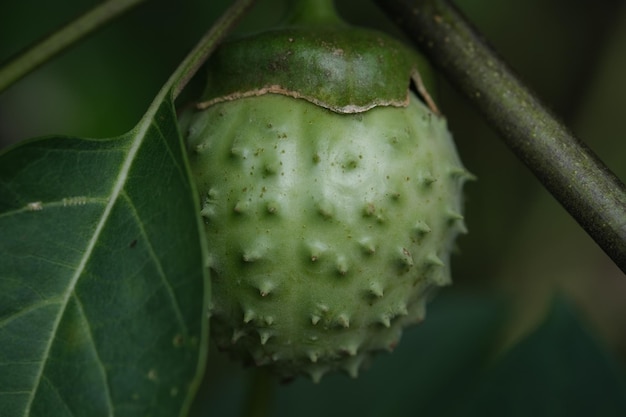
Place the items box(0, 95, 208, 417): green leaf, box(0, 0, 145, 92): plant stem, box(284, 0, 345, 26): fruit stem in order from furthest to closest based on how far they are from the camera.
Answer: box(284, 0, 345, 26): fruit stem, box(0, 0, 145, 92): plant stem, box(0, 95, 208, 417): green leaf

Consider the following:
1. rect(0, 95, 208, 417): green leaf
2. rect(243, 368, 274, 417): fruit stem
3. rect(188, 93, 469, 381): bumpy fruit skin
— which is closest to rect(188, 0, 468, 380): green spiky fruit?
rect(188, 93, 469, 381): bumpy fruit skin

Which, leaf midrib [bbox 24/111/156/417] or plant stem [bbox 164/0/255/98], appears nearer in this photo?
leaf midrib [bbox 24/111/156/417]

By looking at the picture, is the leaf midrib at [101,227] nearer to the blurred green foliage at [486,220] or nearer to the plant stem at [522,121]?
the blurred green foliage at [486,220]

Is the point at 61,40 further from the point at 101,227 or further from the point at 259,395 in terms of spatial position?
the point at 259,395

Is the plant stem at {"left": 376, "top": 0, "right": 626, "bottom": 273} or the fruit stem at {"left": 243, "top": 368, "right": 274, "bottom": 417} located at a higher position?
the plant stem at {"left": 376, "top": 0, "right": 626, "bottom": 273}

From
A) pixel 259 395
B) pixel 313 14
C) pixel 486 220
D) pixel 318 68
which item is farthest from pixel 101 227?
pixel 486 220

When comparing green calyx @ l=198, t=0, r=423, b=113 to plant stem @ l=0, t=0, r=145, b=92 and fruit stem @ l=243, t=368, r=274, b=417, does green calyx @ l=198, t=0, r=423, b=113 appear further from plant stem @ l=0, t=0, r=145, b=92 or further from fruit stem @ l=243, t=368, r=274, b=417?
fruit stem @ l=243, t=368, r=274, b=417

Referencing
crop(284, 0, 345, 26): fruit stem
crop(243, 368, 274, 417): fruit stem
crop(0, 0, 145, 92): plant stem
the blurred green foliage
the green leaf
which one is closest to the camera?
the green leaf
